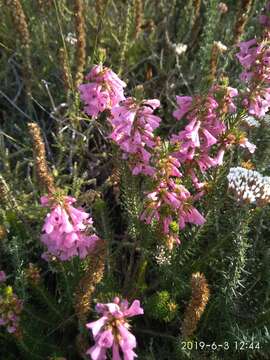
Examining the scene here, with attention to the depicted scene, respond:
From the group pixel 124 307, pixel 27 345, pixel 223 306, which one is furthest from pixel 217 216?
pixel 27 345

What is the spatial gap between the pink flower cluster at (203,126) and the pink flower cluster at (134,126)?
126mm

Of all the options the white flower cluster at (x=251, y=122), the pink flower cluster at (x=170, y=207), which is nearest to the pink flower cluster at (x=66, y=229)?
the pink flower cluster at (x=170, y=207)

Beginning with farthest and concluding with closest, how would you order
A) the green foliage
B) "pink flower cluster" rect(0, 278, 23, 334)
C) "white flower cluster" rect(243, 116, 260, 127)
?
1. "white flower cluster" rect(243, 116, 260, 127)
2. the green foliage
3. "pink flower cluster" rect(0, 278, 23, 334)

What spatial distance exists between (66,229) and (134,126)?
526mm

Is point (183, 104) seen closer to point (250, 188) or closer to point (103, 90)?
point (103, 90)

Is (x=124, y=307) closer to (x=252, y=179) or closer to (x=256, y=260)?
(x=252, y=179)

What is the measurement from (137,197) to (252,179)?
1.89 feet

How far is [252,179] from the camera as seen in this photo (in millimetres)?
2109

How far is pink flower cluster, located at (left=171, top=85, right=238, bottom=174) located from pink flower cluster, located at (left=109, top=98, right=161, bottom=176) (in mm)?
126

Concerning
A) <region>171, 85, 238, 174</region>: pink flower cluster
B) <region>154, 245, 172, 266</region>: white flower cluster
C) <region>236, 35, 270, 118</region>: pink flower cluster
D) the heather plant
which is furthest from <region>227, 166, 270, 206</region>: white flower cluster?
<region>154, 245, 172, 266</region>: white flower cluster

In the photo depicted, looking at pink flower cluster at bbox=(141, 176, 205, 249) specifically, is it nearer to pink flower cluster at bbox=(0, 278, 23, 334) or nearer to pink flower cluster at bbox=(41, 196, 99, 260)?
pink flower cluster at bbox=(41, 196, 99, 260)

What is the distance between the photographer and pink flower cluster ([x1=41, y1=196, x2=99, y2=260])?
1938mm

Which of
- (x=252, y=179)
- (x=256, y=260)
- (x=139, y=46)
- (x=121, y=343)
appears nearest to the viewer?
(x=121, y=343)
